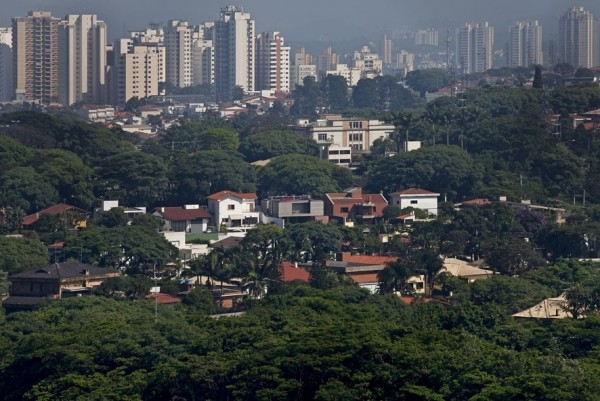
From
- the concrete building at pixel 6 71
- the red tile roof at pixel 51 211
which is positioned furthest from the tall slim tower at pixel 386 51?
the red tile roof at pixel 51 211

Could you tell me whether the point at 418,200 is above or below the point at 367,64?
below

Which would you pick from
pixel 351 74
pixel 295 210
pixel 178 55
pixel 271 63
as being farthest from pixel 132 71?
pixel 295 210

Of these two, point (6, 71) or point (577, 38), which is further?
point (6, 71)

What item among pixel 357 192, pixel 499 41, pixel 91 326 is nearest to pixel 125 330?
pixel 91 326

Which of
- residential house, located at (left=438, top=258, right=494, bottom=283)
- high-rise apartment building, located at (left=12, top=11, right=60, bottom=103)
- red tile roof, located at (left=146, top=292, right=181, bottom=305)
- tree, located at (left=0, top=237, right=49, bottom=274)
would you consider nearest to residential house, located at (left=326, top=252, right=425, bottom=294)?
residential house, located at (left=438, top=258, right=494, bottom=283)

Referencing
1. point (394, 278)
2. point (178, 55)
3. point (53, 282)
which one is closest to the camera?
point (53, 282)

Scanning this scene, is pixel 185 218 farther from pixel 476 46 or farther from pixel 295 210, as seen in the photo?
pixel 476 46

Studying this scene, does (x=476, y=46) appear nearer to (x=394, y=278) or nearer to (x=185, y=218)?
(x=185, y=218)

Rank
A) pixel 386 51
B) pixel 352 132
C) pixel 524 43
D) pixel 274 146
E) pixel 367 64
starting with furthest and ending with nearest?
pixel 386 51, pixel 367 64, pixel 524 43, pixel 352 132, pixel 274 146

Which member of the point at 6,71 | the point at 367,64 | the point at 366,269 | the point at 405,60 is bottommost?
the point at 366,269
